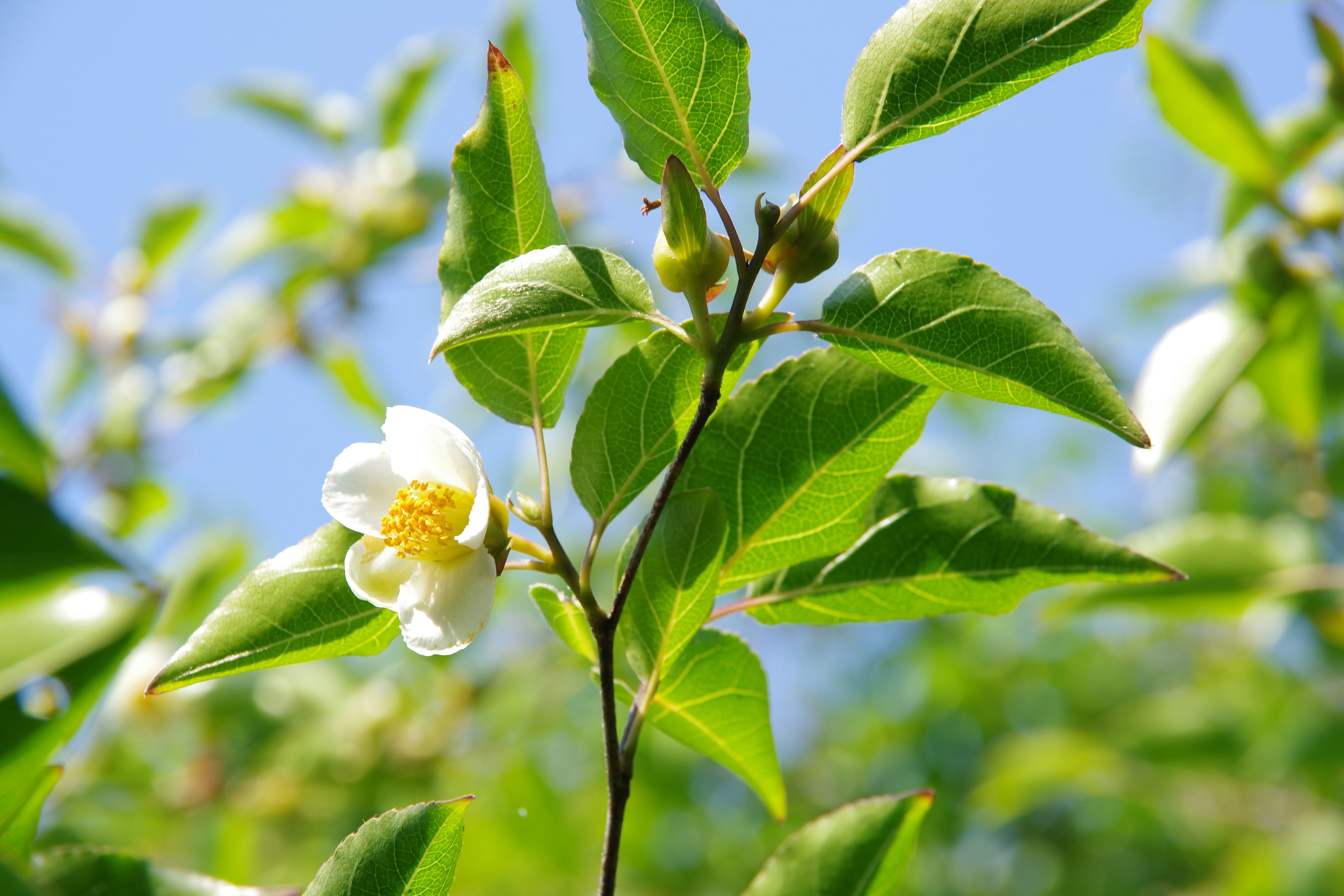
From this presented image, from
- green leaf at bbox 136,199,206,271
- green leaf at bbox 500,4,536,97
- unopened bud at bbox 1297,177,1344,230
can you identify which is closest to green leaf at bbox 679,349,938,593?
unopened bud at bbox 1297,177,1344,230

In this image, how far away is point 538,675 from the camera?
2.51m

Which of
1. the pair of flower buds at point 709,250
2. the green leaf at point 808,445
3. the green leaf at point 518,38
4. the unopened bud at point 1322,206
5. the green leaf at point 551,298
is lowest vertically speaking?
the green leaf at point 808,445

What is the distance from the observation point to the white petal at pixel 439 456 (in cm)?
58

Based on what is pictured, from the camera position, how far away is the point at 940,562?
65 cm

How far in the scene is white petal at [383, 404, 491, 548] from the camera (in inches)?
22.8

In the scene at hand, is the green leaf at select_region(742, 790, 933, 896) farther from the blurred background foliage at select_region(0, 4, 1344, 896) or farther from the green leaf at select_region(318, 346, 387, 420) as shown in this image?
the green leaf at select_region(318, 346, 387, 420)

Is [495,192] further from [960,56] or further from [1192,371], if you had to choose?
[1192,371]

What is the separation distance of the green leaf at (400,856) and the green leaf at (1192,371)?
113 centimetres

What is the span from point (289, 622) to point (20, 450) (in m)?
0.91

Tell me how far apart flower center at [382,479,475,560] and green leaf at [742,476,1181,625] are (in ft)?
0.72

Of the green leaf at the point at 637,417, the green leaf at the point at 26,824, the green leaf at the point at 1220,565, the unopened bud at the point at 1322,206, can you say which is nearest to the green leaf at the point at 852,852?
the green leaf at the point at 637,417

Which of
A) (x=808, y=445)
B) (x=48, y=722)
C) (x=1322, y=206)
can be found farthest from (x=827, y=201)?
(x=1322, y=206)

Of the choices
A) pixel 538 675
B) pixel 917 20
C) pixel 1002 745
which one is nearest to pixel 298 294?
pixel 538 675

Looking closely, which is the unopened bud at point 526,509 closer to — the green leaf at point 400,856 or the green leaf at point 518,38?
the green leaf at point 400,856
